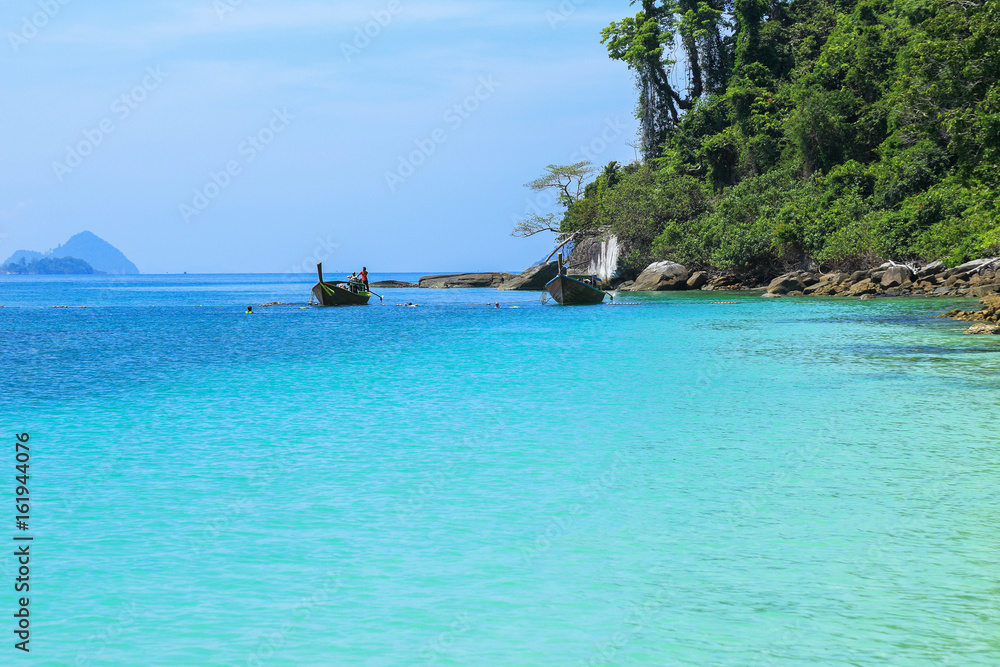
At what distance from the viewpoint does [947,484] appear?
770cm

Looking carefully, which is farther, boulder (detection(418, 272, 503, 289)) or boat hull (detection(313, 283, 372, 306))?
boulder (detection(418, 272, 503, 289))

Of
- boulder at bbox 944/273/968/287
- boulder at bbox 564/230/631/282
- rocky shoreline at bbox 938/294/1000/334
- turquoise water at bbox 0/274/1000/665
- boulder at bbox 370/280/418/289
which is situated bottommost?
turquoise water at bbox 0/274/1000/665

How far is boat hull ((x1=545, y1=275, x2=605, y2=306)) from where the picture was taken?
42688mm

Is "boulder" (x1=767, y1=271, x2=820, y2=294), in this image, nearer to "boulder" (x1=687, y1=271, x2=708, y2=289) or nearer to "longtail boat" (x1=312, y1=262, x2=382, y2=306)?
"boulder" (x1=687, y1=271, x2=708, y2=289)

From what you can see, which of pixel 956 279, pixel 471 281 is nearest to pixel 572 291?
pixel 956 279

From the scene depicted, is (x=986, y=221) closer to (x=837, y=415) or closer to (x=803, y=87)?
(x=803, y=87)

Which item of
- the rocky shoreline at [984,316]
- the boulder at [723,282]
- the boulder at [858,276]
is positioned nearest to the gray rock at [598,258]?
the boulder at [723,282]

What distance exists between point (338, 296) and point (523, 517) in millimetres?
41412

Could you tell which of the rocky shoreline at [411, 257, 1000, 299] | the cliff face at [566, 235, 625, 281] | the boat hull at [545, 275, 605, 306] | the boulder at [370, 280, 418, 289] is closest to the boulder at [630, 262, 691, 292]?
the rocky shoreline at [411, 257, 1000, 299]

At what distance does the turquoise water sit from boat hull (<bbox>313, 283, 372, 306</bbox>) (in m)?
30.6

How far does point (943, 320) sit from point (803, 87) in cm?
2975

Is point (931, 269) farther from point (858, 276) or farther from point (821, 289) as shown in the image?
point (821, 289)

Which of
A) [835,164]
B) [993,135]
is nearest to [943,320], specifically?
[993,135]

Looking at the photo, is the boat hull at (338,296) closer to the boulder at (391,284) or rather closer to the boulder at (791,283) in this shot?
the boulder at (791,283)
